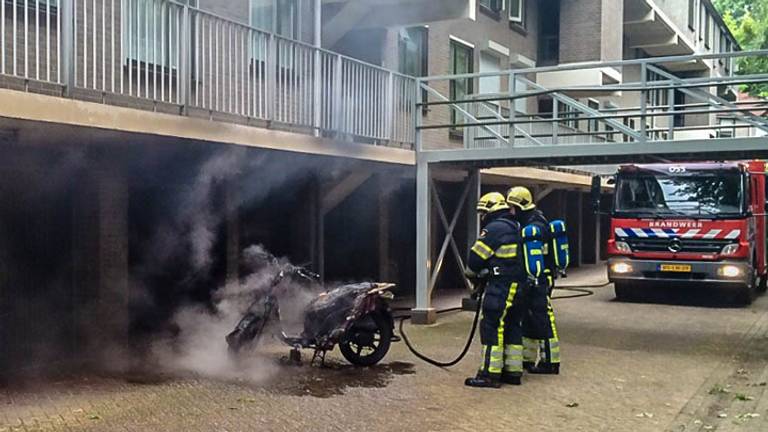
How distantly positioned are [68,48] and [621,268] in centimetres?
1068

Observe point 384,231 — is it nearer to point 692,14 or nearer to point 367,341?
point 367,341

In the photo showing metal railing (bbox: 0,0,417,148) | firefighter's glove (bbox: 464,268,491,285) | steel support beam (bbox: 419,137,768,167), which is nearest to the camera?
metal railing (bbox: 0,0,417,148)

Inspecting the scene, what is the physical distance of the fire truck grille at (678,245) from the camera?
44.5 feet

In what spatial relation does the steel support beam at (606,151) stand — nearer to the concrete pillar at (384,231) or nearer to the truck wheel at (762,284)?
the concrete pillar at (384,231)

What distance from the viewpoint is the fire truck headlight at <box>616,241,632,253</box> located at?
14.2 m

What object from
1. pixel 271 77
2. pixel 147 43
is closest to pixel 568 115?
pixel 271 77

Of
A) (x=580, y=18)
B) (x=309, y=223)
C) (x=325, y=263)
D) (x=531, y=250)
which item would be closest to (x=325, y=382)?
(x=531, y=250)

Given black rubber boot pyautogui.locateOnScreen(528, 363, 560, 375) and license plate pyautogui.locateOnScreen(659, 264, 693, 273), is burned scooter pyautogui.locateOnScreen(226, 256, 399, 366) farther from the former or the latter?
license plate pyautogui.locateOnScreen(659, 264, 693, 273)

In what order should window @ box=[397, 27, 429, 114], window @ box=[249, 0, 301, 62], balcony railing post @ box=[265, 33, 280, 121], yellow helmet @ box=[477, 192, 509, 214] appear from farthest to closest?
window @ box=[397, 27, 429, 114]
window @ box=[249, 0, 301, 62]
balcony railing post @ box=[265, 33, 280, 121]
yellow helmet @ box=[477, 192, 509, 214]

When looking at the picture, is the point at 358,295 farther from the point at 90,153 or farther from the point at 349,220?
the point at 349,220

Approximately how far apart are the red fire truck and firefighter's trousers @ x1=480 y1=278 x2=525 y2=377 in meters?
7.19

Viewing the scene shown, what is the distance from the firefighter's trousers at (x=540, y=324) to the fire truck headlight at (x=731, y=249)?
6.67 meters

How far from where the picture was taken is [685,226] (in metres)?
13.7

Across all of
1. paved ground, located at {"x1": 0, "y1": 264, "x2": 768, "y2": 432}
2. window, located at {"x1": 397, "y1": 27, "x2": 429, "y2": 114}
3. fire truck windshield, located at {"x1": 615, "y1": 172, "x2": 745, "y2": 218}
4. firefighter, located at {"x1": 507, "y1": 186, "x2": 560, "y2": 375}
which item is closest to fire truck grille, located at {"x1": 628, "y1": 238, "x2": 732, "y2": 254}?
fire truck windshield, located at {"x1": 615, "y1": 172, "x2": 745, "y2": 218}
